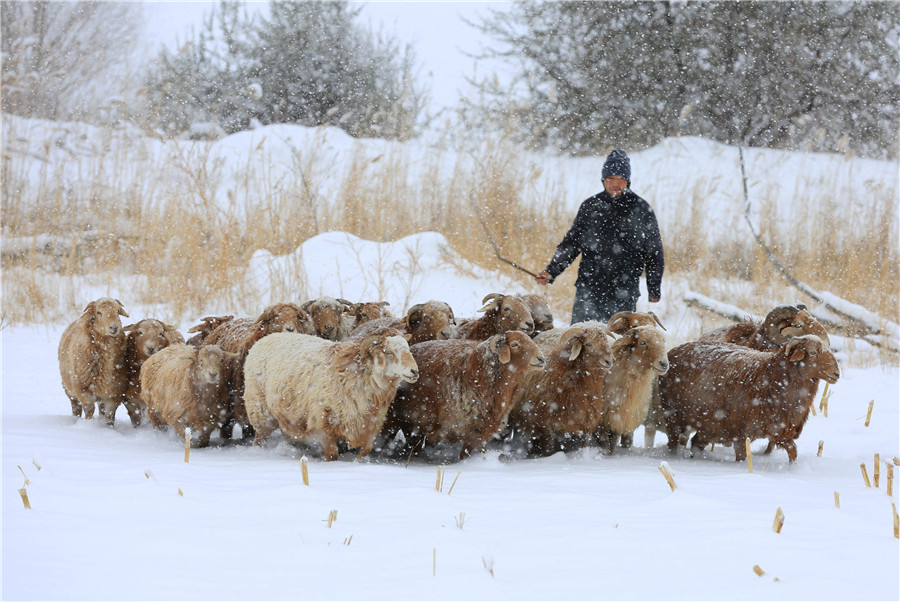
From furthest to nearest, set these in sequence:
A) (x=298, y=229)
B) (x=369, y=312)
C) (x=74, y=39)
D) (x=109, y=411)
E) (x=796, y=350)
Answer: (x=74, y=39), (x=298, y=229), (x=369, y=312), (x=109, y=411), (x=796, y=350)

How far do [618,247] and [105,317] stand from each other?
14.3 ft

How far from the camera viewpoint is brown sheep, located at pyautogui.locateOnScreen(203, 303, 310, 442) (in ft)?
18.7

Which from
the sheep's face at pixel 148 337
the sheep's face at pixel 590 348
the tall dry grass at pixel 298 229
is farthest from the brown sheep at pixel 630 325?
the tall dry grass at pixel 298 229

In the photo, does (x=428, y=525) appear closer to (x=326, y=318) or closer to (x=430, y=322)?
(x=430, y=322)

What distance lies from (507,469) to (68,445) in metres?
2.69

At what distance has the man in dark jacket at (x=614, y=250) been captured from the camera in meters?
7.32

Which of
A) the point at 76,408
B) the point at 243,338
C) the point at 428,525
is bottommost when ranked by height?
the point at 76,408

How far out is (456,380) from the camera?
5090 millimetres

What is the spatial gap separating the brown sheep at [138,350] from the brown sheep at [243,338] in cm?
37

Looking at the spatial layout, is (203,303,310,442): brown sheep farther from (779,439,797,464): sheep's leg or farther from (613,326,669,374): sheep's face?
(779,439,797,464): sheep's leg

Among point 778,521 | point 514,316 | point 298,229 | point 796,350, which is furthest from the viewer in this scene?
point 298,229

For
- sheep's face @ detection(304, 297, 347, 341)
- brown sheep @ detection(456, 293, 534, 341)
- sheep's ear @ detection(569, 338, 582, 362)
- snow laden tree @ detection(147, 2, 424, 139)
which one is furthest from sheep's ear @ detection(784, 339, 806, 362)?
snow laden tree @ detection(147, 2, 424, 139)

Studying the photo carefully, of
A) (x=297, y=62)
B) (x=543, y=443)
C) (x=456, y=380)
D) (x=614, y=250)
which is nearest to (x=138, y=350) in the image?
(x=456, y=380)

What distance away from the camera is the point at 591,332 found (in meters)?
5.30
